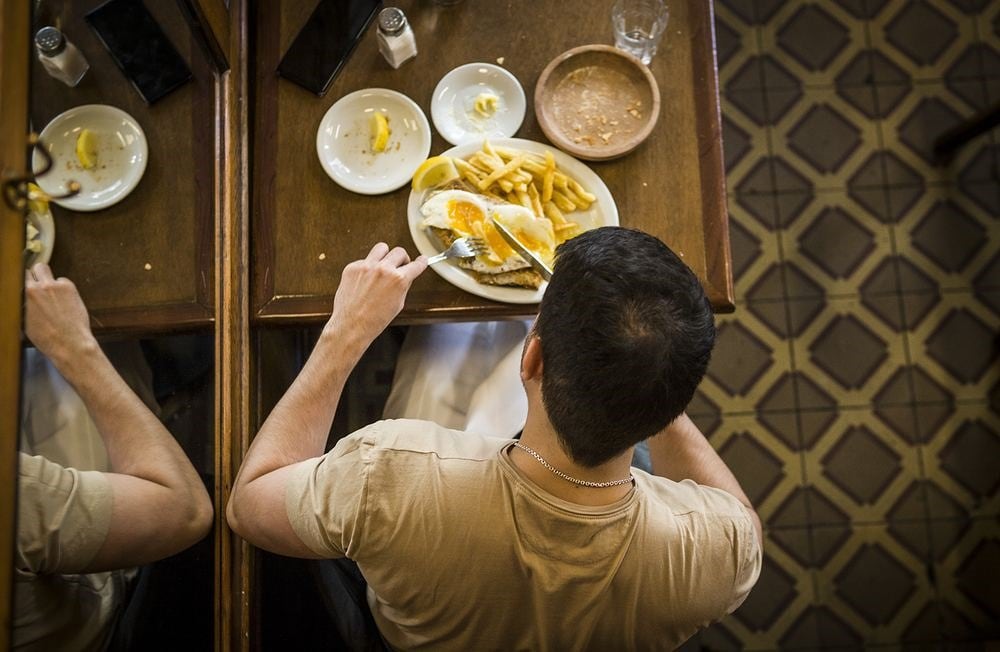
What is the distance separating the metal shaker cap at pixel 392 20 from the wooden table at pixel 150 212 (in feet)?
1.17

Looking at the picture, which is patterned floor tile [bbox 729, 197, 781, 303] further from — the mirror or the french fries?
the mirror

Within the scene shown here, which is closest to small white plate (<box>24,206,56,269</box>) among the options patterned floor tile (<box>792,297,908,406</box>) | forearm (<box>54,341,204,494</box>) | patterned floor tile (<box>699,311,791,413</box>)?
forearm (<box>54,341,204,494</box>)

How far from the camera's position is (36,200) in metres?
0.90

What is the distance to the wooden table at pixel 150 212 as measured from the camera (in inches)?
41.2

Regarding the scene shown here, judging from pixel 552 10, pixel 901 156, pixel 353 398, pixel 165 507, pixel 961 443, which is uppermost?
pixel 901 156

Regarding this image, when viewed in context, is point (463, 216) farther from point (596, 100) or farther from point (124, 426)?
point (124, 426)

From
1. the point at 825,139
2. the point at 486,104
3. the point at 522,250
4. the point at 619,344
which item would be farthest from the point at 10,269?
the point at 825,139

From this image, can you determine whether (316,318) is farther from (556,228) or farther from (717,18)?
(717,18)

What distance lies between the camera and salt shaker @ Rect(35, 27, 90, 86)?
973 mm

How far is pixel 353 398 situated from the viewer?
1589 mm

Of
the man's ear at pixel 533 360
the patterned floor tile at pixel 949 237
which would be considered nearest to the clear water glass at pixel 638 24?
the man's ear at pixel 533 360

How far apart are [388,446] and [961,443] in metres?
2.06

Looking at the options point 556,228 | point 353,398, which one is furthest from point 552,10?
point 353,398

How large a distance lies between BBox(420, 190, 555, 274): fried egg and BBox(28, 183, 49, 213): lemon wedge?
67cm
